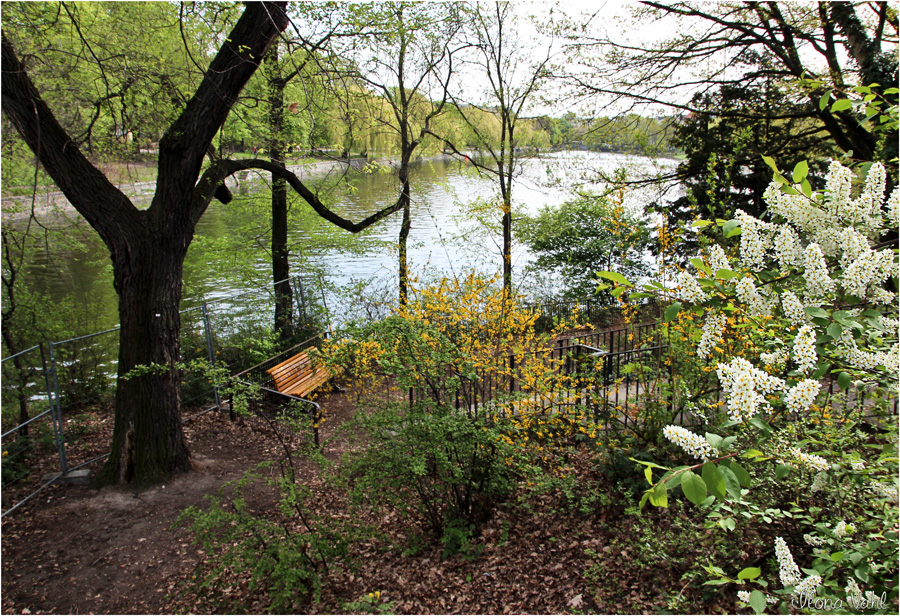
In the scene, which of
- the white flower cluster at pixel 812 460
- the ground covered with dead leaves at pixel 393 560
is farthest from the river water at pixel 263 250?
the white flower cluster at pixel 812 460

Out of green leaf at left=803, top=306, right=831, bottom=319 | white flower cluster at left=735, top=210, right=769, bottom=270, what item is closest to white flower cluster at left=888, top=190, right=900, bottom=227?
white flower cluster at left=735, top=210, right=769, bottom=270

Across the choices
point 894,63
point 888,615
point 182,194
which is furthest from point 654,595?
point 894,63

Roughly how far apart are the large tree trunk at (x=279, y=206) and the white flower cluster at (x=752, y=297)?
24.1 ft

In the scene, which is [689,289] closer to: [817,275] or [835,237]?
[817,275]

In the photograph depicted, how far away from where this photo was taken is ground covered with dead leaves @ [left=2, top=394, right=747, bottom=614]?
3605 millimetres

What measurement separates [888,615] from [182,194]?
245 inches

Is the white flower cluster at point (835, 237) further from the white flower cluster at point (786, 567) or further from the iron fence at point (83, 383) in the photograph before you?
the iron fence at point (83, 383)

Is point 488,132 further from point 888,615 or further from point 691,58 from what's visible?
point 888,615

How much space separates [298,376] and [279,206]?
12.3 ft

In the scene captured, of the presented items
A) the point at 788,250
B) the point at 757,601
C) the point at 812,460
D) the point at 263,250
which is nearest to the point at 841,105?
the point at 788,250

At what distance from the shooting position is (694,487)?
51.5 inches

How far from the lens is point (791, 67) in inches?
335

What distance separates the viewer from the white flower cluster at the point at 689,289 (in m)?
1.91

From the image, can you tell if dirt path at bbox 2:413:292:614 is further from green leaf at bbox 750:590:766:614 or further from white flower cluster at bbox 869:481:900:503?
white flower cluster at bbox 869:481:900:503
